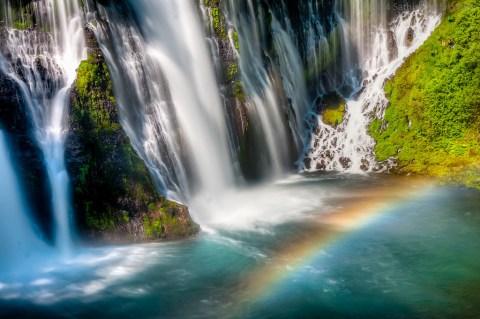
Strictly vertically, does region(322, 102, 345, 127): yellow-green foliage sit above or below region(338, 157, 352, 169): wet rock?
above

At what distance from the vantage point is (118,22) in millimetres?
16125

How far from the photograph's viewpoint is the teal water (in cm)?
1031

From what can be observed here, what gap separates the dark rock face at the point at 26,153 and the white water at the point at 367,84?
11.4 metres

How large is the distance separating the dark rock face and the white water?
1141 cm

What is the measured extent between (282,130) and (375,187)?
4.62m

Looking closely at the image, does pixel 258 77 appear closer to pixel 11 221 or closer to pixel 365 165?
pixel 365 165

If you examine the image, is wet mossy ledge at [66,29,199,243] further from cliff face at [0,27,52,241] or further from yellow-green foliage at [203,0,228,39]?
yellow-green foliage at [203,0,228,39]

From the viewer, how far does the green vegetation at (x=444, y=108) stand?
18219mm

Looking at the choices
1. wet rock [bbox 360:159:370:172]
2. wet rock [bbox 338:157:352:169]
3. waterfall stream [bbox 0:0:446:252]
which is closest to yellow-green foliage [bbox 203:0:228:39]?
waterfall stream [bbox 0:0:446:252]

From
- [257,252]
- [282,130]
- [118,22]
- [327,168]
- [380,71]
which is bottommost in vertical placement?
[257,252]

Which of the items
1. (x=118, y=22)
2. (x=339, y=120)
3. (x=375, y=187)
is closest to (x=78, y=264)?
(x=118, y=22)

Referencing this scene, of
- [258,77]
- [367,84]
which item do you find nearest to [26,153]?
[258,77]

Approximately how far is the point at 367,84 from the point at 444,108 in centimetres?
458

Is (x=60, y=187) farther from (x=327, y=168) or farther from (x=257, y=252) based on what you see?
(x=327, y=168)
